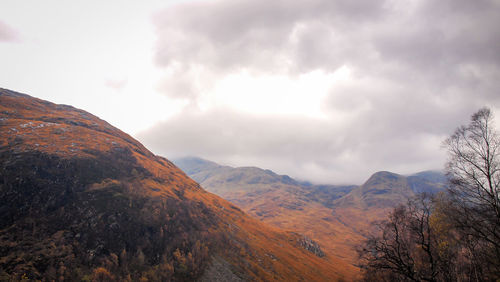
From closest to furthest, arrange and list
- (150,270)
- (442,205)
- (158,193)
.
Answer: (442,205) < (150,270) < (158,193)

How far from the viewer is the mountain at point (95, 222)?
32.8 meters

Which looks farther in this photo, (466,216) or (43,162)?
(43,162)

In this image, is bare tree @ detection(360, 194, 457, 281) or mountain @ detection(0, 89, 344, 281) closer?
bare tree @ detection(360, 194, 457, 281)

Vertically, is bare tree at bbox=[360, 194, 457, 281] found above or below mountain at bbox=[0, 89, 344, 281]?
above

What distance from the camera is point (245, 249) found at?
6706cm

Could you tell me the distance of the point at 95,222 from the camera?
135 feet

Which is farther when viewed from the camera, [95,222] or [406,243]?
[95,222]

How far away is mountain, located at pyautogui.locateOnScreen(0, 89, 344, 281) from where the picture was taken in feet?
108

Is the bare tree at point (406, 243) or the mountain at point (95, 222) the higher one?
the bare tree at point (406, 243)

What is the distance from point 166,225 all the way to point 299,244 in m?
88.3

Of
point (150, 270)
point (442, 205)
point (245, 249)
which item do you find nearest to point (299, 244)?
point (245, 249)

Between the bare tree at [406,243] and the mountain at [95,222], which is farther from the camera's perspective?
the mountain at [95,222]

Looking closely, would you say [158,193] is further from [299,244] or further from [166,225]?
[299,244]

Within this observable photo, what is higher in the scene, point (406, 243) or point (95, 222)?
point (406, 243)
